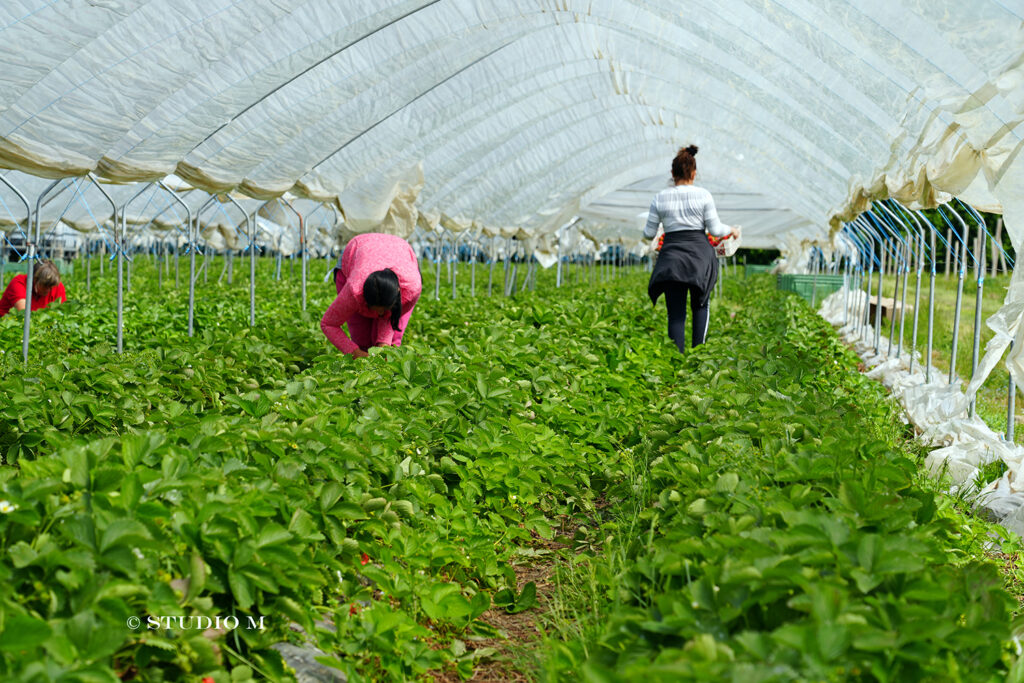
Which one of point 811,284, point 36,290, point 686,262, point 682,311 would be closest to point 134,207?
point 36,290

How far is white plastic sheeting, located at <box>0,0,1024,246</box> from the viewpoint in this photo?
4148 millimetres

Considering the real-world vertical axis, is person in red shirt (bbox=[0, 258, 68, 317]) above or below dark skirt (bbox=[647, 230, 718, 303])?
below

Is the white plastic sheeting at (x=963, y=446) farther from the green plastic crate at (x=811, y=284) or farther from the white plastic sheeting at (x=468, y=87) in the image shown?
the green plastic crate at (x=811, y=284)

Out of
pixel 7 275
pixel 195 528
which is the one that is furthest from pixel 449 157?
pixel 7 275

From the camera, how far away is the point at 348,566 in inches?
94.4

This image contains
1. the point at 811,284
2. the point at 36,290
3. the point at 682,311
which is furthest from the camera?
the point at 811,284

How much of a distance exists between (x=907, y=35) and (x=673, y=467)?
8.48 ft

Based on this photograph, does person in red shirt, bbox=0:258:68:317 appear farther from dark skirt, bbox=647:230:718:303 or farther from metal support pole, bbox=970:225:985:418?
metal support pole, bbox=970:225:985:418

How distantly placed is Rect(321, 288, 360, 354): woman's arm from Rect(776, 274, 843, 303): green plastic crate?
14.1 metres

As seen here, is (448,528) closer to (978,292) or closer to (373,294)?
(373,294)

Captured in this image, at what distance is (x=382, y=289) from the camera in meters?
4.90

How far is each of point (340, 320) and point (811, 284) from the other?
15.7 m

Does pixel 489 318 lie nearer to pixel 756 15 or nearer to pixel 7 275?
pixel 756 15

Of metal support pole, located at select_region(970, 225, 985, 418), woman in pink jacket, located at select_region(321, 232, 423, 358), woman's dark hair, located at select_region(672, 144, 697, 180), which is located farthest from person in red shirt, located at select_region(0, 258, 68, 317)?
metal support pole, located at select_region(970, 225, 985, 418)
